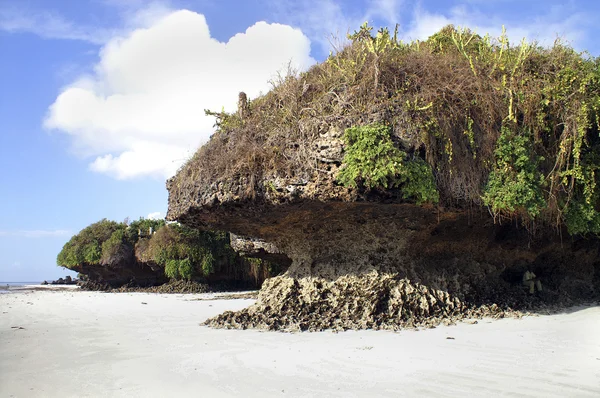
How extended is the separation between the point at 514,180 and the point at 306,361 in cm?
533

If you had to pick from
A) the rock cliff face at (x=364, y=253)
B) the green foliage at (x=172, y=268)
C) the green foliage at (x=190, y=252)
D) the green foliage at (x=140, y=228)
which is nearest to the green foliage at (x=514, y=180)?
the rock cliff face at (x=364, y=253)

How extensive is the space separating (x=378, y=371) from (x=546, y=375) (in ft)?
5.84

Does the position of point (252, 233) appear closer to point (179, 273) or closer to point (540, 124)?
point (540, 124)

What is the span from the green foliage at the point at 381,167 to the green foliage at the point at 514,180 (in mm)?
1350

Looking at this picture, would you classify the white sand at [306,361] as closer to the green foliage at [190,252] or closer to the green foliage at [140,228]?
the green foliage at [190,252]

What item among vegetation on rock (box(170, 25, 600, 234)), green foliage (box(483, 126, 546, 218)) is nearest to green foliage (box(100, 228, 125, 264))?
vegetation on rock (box(170, 25, 600, 234))

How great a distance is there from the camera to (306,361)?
17.6 ft

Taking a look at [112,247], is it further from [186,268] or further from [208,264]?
[208,264]

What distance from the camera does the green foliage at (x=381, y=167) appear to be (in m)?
7.11

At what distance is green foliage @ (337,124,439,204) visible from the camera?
280 inches

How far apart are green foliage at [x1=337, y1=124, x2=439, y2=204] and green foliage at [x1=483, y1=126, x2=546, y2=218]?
1.35 meters

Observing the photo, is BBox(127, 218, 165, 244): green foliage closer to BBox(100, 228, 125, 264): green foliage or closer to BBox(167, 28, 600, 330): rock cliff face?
BBox(100, 228, 125, 264): green foliage

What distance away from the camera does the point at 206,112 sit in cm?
1011

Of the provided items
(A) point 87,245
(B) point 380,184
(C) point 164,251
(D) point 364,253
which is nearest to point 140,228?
(A) point 87,245
